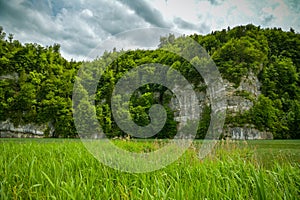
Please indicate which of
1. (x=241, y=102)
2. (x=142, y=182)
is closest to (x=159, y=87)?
(x=241, y=102)

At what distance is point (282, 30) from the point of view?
41.3 meters

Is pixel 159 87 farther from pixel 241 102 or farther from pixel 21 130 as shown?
pixel 21 130

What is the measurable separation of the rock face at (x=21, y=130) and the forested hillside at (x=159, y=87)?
0.53m

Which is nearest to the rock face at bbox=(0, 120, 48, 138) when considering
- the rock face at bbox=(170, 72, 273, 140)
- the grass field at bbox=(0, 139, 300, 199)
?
the rock face at bbox=(170, 72, 273, 140)

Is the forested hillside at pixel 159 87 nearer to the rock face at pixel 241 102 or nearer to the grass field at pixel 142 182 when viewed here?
the rock face at pixel 241 102

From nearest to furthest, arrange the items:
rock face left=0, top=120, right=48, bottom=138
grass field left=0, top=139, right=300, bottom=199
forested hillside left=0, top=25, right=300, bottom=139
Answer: grass field left=0, top=139, right=300, bottom=199 → rock face left=0, top=120, right=48, bottom=138 → forested hillside left=0, top=25, right=300, bottom=139

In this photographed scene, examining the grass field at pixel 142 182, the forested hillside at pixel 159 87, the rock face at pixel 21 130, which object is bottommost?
the grass field at pixel 142 182

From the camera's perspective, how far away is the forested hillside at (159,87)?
2847cm

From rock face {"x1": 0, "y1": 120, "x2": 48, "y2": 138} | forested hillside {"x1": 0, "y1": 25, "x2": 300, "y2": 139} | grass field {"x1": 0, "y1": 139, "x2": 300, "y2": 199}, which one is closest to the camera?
grass field {"x1": 0, "y1": 139, "x2": 300, "y2": 199}

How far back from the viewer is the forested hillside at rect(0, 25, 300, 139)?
28.5m

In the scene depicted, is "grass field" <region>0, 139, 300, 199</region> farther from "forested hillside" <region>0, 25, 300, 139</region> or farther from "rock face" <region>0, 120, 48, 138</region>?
"rock face" <region>0, 120, 48, 138</region>

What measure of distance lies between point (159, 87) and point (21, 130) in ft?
59.7

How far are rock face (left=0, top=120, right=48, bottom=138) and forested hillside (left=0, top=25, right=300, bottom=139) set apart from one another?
527mm

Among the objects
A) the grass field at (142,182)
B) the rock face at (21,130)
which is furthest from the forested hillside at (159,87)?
the grass field at (142,182)
